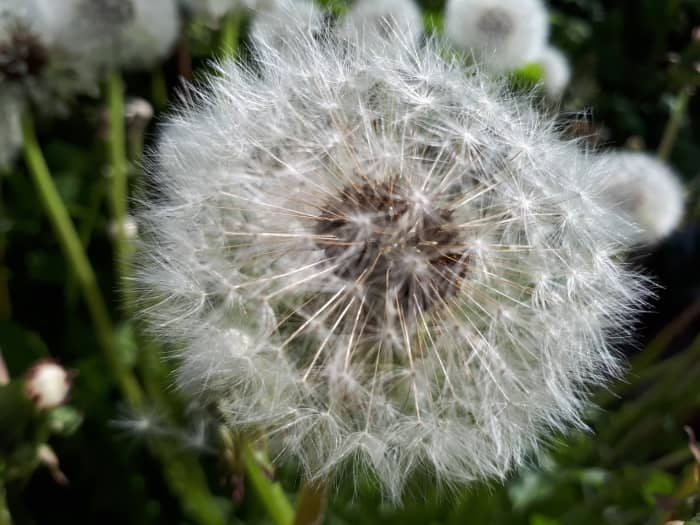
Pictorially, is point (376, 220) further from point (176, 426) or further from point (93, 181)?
point (93, 181)

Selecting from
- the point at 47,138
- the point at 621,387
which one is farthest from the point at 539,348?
the point at 47,138

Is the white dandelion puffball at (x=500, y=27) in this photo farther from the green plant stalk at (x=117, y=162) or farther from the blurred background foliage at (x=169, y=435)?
the green plant stalk at (x=117, y=162)

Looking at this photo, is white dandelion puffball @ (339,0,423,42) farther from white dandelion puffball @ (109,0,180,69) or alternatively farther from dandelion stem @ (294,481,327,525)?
dandelion stem @ (294,481,327,525)

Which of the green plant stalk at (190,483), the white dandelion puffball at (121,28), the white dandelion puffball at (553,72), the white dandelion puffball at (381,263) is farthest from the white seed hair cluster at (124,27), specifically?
the white dandelion puffball at (553,72)

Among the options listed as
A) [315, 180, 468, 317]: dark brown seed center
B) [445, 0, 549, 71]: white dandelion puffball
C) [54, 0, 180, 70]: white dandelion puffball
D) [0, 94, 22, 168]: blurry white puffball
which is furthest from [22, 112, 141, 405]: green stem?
[445, 0, 549, 71]: white dandelion puffball

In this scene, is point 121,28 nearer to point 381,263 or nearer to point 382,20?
point 382,20

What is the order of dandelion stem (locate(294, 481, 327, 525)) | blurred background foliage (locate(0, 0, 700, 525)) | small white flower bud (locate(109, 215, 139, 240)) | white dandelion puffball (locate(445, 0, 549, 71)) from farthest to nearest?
white dandelion puffball (locate(445, 0, 549, 71)) → small white flower bud (locate(109, 215, 139, 240)) → blurred background foliage (locate(0, 0, 700, 525)) → dandelion stem (locate(294, 481, 327, 525))
